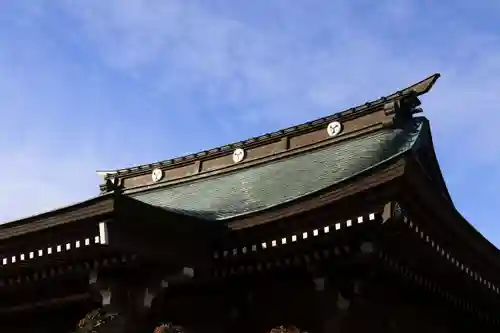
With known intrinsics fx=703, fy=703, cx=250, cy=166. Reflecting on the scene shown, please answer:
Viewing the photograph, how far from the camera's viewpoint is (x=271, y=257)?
9.57 metres

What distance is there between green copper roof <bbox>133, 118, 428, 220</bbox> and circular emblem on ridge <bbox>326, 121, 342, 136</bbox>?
0.30 metres

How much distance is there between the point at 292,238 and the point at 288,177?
2.98m

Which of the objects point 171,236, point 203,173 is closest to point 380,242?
point 171,236

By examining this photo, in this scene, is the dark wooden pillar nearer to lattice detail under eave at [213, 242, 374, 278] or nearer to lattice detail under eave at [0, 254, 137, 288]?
lattice detail under eave at [0, 254, 137, 288]

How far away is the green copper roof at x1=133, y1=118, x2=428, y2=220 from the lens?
1077 cm

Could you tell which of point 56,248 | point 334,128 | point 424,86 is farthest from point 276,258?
point 424,86

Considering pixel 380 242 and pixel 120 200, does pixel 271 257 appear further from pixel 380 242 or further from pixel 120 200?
pixel 120 200

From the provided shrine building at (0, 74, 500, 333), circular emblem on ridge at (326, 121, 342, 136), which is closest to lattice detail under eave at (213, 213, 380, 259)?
shrine building at (0, 74, 500, 333)

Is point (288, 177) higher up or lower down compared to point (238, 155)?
lower down

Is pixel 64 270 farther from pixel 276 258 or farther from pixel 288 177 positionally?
pixel 288 177

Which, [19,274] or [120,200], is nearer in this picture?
[120,200]

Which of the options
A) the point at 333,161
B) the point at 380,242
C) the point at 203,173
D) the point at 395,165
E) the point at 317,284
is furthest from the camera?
the point at 203,173

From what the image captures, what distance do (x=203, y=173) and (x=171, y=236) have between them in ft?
16.8

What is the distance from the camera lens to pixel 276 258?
9562mm
